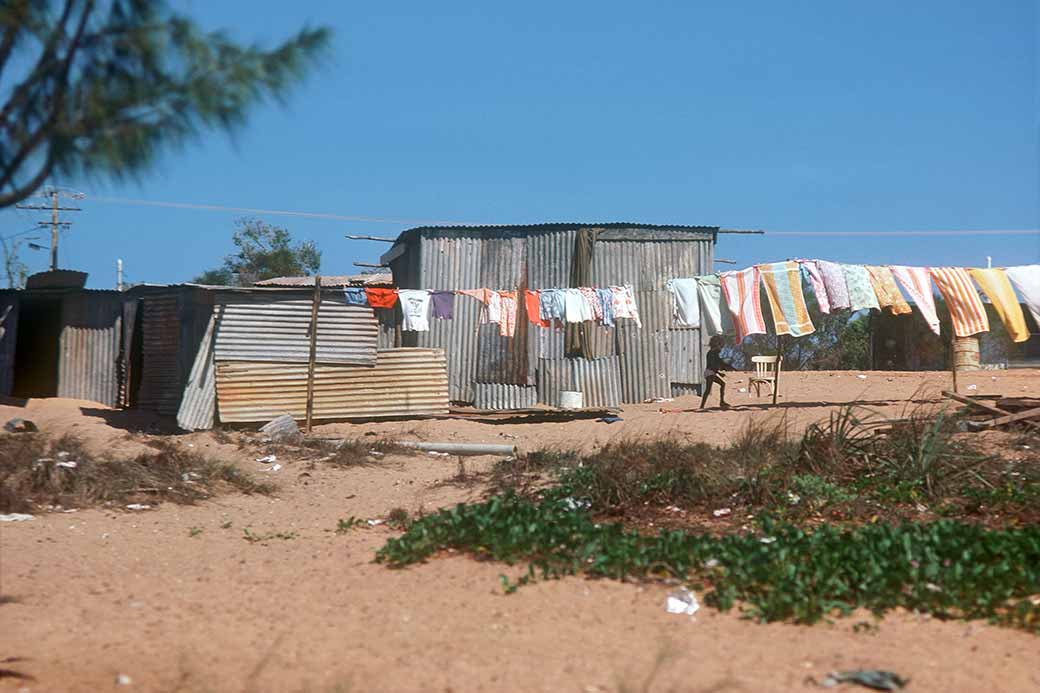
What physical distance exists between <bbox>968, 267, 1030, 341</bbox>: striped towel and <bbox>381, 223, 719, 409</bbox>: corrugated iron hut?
537cm

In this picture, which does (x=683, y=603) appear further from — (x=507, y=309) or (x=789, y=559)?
(x=507, y=309)

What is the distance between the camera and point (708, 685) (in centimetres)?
419

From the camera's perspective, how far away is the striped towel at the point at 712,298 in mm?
16500

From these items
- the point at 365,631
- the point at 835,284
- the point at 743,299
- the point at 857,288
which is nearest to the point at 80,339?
the point at 743,299

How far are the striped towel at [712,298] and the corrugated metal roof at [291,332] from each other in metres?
5.50

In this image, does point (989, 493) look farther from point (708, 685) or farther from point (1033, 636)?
point (708, 685)

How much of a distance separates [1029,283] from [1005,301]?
485 millimetres

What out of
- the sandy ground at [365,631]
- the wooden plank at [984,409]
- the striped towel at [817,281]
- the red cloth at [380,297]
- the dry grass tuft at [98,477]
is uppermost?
the striped towel at [817,281]

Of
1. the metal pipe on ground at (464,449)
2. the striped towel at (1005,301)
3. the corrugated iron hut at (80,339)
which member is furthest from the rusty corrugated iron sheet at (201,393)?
the striped towel at (1005,301)

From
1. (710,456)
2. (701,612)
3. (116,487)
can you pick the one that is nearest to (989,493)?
A: (710,456)

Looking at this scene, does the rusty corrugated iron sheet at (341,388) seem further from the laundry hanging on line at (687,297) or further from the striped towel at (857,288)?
the striped towel at (857,288)

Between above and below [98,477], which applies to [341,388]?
above

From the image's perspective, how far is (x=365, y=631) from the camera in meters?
5.04

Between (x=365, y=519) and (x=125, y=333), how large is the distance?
12340 mm
